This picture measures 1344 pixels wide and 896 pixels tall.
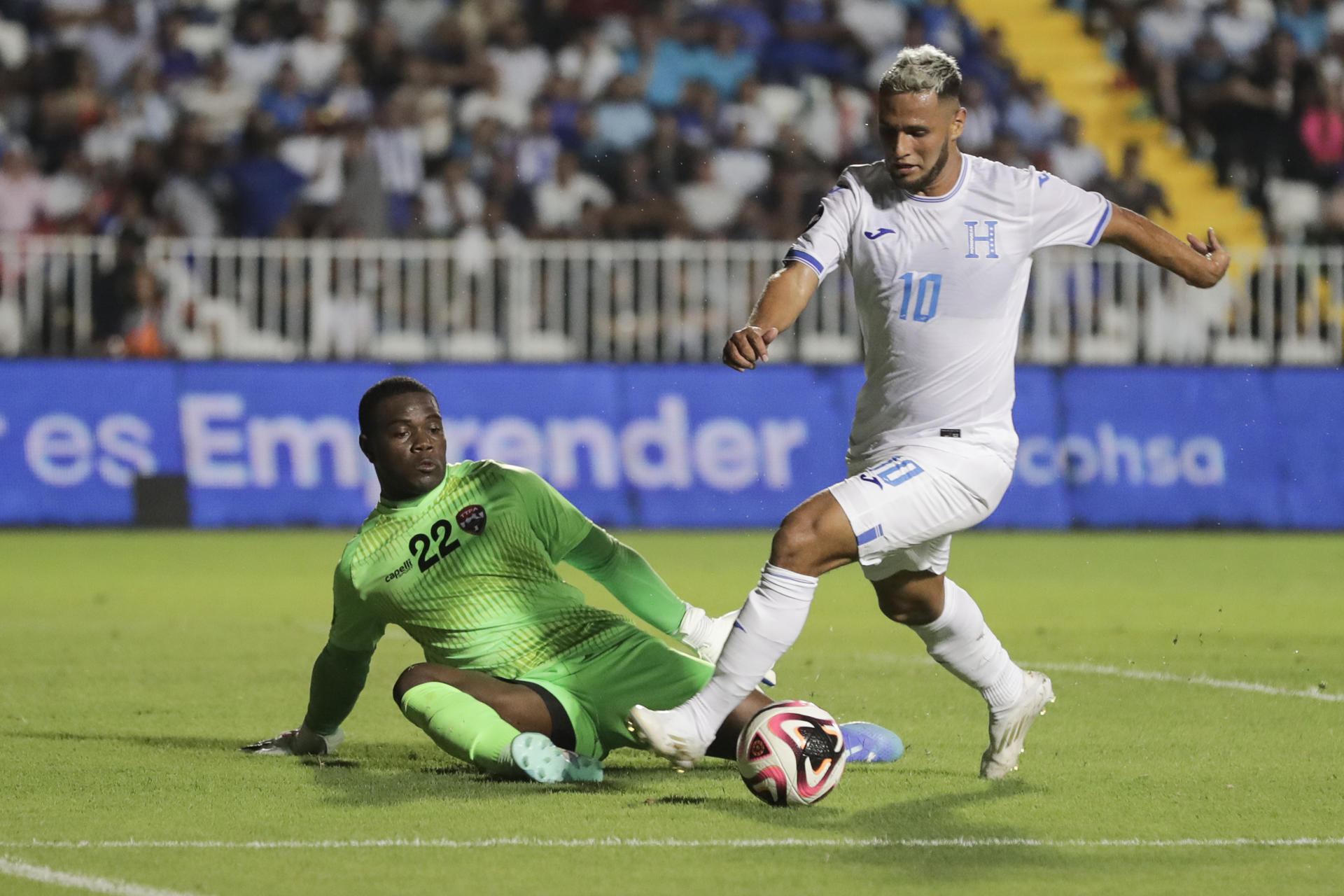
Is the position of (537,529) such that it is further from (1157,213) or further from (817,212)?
(1157,213)

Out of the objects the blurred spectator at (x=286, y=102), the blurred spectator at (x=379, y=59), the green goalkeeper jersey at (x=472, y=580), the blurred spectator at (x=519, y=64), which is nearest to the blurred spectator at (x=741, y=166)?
the blurred spectator at (x=519, y=64)

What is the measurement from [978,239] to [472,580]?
1.89 m

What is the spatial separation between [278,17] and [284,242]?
4108 mm

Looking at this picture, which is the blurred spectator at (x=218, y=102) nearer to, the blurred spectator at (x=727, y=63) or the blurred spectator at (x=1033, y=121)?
the blurred spectator at (x=727, y=63)

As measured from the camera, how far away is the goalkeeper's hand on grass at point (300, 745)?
21.9ft

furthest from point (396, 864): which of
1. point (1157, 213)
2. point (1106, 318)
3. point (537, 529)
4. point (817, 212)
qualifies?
point (1157, 213)

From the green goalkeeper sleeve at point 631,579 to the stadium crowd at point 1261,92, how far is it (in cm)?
1372

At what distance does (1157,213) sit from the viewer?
60.8ft

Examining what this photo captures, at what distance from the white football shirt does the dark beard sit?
0.04m

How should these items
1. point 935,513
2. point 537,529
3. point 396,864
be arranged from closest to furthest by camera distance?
point 396,864, point 935,513, point 537,529

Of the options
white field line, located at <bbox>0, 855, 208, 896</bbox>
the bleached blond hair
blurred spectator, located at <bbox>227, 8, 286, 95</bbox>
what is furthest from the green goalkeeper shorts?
blurred spectator, located at <bbox>227, 8, 286, 95</bbox>

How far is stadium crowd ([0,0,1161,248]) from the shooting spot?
17828 mm

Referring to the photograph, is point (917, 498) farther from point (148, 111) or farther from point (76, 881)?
point (148, 111)

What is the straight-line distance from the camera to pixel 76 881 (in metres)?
4.75
